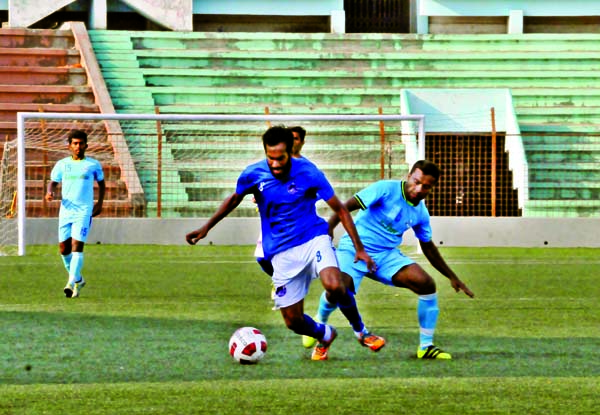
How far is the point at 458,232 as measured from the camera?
23375 mm

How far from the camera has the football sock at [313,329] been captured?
8.33 metres

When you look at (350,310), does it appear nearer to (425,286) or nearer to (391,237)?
(425,286)

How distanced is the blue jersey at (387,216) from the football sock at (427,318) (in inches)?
18.0

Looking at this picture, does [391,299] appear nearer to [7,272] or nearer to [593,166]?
[7,272]

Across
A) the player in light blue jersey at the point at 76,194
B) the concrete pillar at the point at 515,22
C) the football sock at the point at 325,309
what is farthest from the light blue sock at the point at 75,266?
the concrete pillar at the point at 515,22

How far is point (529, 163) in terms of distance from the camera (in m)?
25.9

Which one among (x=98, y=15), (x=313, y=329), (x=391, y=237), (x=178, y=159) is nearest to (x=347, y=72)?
(x=98, y=15)

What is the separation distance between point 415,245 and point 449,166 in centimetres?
351

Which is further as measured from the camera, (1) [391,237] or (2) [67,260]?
(2) [67,260]

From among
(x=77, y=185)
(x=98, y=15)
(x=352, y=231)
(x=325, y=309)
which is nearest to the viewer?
(x=352, y=231)

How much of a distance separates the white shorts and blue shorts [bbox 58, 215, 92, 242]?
5828 millimetres

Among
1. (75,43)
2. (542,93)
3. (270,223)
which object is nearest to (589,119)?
(542,93)

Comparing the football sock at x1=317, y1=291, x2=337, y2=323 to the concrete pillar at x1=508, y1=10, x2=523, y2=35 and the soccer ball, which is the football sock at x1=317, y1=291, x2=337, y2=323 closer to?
the soccer ball

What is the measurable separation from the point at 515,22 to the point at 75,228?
61.9ft
